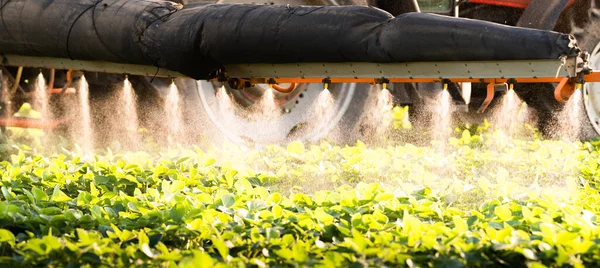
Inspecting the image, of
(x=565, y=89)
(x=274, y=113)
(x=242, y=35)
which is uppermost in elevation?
(x=242, y=35)

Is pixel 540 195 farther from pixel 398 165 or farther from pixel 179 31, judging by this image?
pixel 179 31

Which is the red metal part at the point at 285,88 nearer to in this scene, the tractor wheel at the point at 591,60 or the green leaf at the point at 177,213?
the tractor wheel at the point at 591,60

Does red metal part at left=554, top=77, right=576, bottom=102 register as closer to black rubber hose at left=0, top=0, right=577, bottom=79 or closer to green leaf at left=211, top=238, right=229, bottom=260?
black rubber hose at left=0, top=0, right=577, bottom=79

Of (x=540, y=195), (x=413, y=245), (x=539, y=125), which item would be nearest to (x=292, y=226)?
(x=413, y=245)

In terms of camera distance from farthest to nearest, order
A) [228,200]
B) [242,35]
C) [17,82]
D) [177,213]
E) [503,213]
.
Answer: [17,82]
[242,35]
[228,200]
[503,213]
[177,213]

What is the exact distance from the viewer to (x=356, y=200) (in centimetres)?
536

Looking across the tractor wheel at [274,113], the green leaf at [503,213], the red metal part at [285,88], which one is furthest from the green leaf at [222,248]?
the tractor wheel at [274,113]

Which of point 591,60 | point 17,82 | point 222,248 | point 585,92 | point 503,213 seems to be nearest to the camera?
point 222,248

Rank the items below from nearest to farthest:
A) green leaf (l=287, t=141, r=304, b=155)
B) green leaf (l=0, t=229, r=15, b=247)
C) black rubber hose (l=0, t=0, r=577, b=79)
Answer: green leaf (l=0, t=229, r=15, b=247) → black rubber hose (l=0, t=0, r=577, b=79) → green leaf (l=287, t=141, r=304, b=155)

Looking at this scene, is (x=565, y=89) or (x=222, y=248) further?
(x=565, y=89)

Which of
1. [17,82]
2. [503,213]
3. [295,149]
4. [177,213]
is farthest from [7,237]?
[17,82]

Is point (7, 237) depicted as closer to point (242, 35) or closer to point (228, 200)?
point (228, 200)

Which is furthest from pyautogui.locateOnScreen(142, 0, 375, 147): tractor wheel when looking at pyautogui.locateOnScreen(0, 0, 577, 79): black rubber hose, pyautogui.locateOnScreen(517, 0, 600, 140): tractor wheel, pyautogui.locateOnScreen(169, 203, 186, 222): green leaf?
pyautogui.locateOnScreen(169, 203, 186, 222): green leaf

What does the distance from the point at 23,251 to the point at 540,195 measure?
9.79ft
